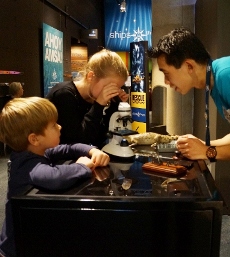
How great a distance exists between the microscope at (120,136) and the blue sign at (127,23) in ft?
29.4

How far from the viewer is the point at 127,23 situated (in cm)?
1049

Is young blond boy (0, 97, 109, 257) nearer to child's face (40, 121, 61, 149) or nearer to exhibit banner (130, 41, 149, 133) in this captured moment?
child's face (40, 121, 61, 149)

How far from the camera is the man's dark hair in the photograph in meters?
1.50

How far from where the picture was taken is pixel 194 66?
152cm

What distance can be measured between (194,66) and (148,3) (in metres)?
Result: 9.48

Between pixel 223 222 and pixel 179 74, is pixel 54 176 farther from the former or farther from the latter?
pixel 223 222

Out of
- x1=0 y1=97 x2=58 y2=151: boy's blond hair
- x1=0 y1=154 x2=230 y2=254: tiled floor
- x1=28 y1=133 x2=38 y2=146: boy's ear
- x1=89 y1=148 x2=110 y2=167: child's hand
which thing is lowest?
x1=0 y1=154 x2=230 y2=254: tiled floor

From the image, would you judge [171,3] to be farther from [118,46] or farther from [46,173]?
[118,46]

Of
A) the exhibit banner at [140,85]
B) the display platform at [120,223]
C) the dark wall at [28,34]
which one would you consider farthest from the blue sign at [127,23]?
the display platform at [120,223]

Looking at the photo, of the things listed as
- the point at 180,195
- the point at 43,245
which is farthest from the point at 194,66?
the point at 43,245

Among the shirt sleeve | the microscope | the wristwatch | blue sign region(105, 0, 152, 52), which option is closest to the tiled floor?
the wristwatch

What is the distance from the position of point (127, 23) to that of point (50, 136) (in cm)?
977

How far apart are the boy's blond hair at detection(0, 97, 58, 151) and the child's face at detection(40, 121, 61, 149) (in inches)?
0.7

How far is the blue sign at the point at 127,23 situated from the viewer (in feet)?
34.1
